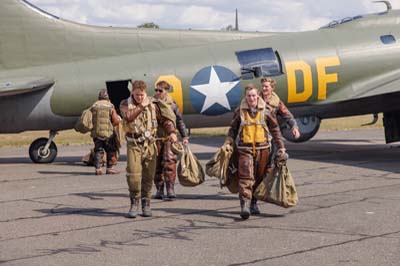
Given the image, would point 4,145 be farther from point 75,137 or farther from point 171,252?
Answer: point 171,252

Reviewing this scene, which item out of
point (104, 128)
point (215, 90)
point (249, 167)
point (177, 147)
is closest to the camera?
point (249, 167)

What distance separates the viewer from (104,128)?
52.4ft

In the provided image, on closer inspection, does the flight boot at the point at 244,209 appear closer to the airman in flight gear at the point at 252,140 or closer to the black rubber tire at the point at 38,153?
the airman in flight gear at the point at 252,140

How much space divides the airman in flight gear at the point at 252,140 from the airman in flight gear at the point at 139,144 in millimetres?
1101

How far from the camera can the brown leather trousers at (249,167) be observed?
10.4 m

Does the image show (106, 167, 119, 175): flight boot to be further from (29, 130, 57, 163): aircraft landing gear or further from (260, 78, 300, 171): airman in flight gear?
(260, 78, 300, 171): airman in flight gear

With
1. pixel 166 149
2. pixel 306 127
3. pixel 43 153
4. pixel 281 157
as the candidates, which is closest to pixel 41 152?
pixel 43 153

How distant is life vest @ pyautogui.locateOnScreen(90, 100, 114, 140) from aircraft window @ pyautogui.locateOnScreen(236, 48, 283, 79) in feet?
10.6

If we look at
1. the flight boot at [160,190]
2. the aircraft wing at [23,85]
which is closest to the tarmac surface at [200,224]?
the flight boot at [160,190]

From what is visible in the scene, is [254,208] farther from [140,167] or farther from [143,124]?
[143,124]

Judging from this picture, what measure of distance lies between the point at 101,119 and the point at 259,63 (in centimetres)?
392

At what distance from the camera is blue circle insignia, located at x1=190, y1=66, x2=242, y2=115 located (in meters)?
16.8

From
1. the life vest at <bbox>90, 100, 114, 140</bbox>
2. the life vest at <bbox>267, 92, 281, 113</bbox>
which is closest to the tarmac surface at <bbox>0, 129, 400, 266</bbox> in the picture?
the life vest at <bbox>90, 100, 114, 140</bbox>

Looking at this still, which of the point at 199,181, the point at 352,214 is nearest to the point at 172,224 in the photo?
the point at 199,181
